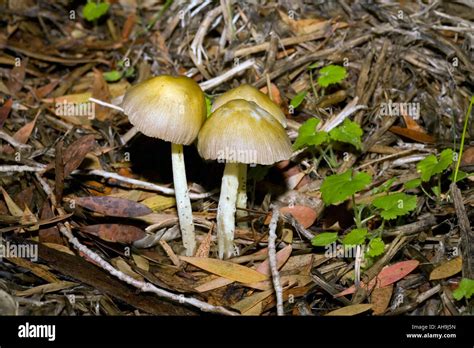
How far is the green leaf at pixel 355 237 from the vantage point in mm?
→ 3621

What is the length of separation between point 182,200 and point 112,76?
211cm

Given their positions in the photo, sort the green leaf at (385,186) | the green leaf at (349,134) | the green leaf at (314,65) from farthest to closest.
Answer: the green leaf at (314,65)
the green leaf at (349,134)
the green leaf at (385,186)

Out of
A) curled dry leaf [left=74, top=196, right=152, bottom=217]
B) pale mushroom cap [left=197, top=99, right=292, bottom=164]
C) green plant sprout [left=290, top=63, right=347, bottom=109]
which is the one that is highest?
green plant sprout [left=290, top=63, right=347, bottom=109]

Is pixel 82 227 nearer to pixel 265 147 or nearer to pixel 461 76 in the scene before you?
pixel 265 147

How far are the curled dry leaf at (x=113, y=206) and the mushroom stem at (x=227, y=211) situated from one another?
544 millimetres

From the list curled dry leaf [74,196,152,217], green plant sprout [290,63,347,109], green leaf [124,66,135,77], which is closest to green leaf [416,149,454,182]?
green plant sprout [290,63,347,109]

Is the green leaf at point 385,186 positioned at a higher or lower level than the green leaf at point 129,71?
lower

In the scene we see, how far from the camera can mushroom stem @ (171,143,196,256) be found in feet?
12.8

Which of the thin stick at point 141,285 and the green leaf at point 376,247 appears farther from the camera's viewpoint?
the green leaf at point 376,247

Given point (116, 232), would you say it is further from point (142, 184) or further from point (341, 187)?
point (341, 187)

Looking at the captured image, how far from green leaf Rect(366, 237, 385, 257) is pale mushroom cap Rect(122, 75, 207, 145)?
4.48 ft


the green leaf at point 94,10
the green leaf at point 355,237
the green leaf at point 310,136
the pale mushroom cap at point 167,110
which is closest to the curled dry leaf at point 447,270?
the green leaf at point 355,237

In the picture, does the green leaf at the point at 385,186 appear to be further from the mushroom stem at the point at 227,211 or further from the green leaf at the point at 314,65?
the green leaf at the point at 314,65

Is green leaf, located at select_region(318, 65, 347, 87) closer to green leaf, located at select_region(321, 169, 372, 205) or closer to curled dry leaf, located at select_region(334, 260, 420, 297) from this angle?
green leaf, located at select_region(321, 169, 372, 205)
